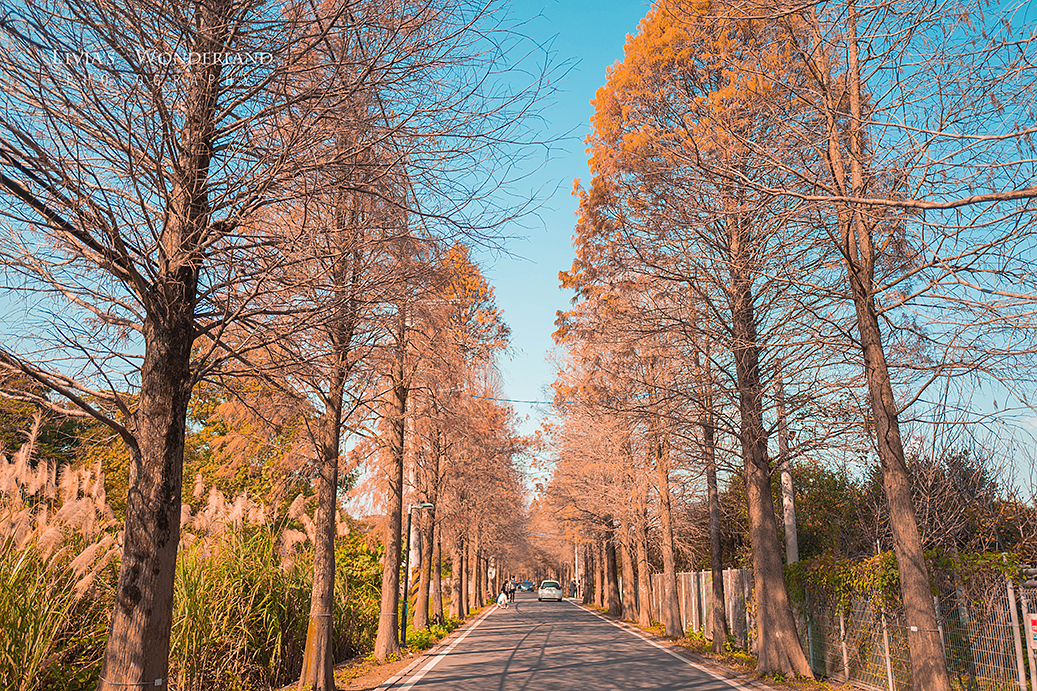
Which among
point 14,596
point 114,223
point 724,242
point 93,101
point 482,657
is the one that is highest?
point 724,242

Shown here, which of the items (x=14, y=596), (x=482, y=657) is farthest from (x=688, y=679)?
(x=14, y=596)

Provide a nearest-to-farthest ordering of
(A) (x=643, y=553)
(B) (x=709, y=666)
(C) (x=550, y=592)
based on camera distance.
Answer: (B) (x=709, y=666) < (A) (x=643, y=553) < (C) (x=550, y=592)

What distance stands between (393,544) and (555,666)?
5.64m

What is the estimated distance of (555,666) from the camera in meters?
15.4

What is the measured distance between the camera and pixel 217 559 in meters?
10.4

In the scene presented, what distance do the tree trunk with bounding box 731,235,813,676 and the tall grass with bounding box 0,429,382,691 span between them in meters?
8.34

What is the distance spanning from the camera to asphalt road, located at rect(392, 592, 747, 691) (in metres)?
12.5

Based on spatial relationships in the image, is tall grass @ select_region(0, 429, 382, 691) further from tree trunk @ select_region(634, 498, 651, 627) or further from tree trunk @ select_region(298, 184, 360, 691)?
tree trunk @ select_region(634, 498, 651, 627)

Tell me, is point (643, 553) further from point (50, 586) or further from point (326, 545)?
point (50, 586)

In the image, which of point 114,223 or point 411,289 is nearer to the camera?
point 114,223

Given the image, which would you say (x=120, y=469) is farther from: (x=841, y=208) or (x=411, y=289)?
(x=841, y=208)

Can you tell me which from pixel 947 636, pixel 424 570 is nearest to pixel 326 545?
pixel 947 636

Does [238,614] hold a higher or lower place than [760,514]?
lower

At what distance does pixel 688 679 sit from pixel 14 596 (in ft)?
35.0
